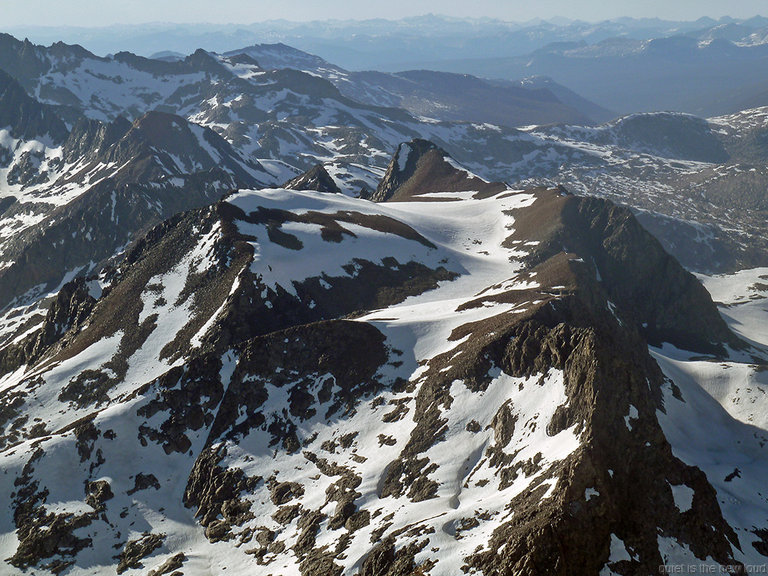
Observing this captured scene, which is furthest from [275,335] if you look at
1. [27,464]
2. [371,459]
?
[27,464]

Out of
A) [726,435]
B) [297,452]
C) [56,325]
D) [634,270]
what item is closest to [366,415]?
[297,452]

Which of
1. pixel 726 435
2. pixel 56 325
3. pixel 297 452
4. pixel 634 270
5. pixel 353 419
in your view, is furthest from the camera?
pixel 634 270

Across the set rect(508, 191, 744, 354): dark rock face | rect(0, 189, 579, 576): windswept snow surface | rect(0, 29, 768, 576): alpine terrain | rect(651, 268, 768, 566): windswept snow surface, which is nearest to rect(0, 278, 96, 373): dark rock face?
rect(0, 29, 768, 576): alpine terrain

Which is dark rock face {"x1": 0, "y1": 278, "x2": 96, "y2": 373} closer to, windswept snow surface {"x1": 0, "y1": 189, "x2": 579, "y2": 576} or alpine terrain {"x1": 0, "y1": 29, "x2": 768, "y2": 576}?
alpine terrain {"x1": 0, "y1": 29, "x2": 768, "y2": 576}

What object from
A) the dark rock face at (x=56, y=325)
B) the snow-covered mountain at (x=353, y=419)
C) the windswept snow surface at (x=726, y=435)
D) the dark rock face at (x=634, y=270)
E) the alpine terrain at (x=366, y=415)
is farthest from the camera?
the dark rock face at (x=634, y=270)

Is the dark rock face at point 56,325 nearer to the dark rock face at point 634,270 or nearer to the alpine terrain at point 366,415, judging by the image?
the alpine terrain at point 366,415

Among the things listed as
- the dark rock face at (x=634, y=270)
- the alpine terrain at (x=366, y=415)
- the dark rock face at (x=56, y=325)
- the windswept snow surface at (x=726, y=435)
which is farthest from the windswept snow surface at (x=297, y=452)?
the dark rock face at (x=634, y=270)

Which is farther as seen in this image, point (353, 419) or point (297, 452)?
point (353, 419)

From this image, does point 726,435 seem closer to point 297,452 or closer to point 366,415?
point 366,415
